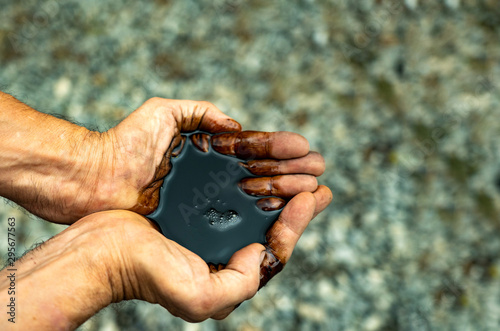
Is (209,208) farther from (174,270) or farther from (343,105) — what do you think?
(343,105)

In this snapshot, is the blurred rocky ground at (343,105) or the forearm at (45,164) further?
the blurred rocky ground at (343,105)

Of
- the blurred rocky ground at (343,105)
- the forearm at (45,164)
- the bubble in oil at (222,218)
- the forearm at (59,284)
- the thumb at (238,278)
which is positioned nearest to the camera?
the forearm at (59,284)

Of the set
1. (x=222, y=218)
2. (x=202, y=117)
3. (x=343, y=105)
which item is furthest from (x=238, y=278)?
(x=343, y=105)

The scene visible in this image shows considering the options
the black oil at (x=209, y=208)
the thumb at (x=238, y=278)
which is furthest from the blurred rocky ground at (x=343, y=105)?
the thumb at (x=238, y=278)

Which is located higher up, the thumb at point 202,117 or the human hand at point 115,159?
the thumb at point 202,117

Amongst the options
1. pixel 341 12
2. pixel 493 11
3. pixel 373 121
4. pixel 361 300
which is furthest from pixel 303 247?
pixel 493 11

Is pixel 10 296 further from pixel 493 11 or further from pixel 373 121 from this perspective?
pixel 493 11

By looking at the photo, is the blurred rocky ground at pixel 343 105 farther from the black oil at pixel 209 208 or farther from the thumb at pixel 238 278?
the thumb at pixel 238 278
